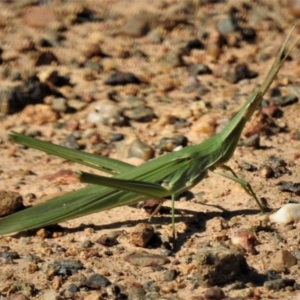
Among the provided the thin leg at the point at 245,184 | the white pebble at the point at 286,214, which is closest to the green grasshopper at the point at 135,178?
the thin leg at the point at 245,184

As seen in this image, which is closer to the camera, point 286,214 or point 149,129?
point 286,214

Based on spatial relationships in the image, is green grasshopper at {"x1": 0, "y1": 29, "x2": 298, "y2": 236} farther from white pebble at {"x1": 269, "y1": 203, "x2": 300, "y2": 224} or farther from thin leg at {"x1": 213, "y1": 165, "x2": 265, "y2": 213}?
white pebble at {"x1": 269, "y1": 203, "x2": 300, "y2": 224}

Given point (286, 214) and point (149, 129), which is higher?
point (149, 129)

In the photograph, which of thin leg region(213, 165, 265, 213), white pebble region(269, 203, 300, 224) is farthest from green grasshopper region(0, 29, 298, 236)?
white pebble region(269, 203, 300, 224)

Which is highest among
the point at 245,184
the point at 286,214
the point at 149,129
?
the point at 149,129

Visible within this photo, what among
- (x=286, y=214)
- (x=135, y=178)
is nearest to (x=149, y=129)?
(x=135, y=178)

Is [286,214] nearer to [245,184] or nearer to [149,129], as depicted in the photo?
[245,184]

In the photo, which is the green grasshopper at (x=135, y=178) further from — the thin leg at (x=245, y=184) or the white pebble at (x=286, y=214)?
the white pebble at (x=286, y=214)
